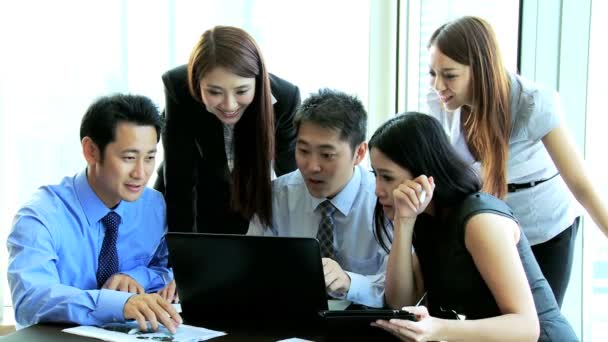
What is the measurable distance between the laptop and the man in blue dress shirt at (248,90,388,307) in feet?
1.29

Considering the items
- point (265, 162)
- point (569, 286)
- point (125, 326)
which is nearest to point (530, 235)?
point (569, 286)

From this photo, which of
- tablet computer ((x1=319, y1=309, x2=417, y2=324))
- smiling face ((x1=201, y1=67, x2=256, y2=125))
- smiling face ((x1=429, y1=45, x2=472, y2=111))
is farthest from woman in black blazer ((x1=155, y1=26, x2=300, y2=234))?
tablet computer ((x1=319, y1=309, x2=417, y2=324))

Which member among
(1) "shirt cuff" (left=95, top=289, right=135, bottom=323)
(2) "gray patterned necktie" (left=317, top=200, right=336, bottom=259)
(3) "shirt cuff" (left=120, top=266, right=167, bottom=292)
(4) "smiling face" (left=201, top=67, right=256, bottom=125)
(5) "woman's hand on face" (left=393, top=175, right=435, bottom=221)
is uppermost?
(4) "smiling face" (left=201, top=67, right=256, bottom=125)

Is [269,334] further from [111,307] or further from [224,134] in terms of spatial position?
[224,134]

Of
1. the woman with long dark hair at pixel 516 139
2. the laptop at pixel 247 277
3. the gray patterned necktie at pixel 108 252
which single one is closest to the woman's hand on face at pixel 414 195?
the laptop at pixel 247 277

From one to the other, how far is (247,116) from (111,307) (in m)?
0.81

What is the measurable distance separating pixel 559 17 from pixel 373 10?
69.6 inches

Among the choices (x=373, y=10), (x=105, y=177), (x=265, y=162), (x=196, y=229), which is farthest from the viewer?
(x=373, y=10)

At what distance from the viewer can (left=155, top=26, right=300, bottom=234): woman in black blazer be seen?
6.86ft

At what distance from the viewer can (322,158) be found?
6.48 ft

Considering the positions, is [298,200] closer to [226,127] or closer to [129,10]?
[226,127]

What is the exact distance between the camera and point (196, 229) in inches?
94.2

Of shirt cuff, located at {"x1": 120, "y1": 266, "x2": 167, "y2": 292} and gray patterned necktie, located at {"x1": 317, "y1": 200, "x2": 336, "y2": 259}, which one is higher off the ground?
gray patterned necktie, located at {"x1": 317, "y1": 200, "x2": 336, "y2": 259}

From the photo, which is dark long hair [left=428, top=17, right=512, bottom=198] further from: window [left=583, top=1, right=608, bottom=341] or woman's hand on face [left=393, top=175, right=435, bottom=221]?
woman's hand on face [left=393, top=175, right=435, bottom=221]
